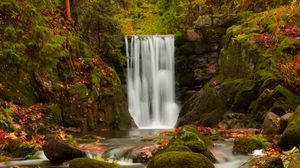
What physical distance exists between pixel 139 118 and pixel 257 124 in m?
8.42

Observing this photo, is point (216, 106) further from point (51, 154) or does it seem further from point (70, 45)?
point (51, 154)

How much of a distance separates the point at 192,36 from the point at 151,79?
10.5 feet

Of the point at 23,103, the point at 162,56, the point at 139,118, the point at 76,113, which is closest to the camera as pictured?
the point at 23,103

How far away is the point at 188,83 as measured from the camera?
909 inches

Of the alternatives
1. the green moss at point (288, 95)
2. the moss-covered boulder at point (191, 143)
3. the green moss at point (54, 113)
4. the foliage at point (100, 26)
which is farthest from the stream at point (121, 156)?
the foliage at point (100, 26)

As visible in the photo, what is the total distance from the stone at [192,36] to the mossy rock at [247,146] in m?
13.1

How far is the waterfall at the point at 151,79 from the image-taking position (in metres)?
22.1

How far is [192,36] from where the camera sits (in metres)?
22.8

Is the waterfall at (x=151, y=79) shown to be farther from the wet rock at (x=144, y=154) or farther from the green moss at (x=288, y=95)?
the wet rock at (x=144, y=154)

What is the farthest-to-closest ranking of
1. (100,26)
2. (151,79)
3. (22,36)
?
(151,79), (100,26), (22,36)

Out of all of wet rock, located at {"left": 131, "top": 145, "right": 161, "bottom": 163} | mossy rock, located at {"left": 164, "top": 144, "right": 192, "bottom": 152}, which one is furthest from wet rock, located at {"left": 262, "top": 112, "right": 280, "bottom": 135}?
mossy rock, located at {"left": 164, "top": 144, "right": 192, "bottom": 152}

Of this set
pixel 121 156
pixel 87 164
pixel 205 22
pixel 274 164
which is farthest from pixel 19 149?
pixel 205 22

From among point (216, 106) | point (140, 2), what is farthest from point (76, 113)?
point (140, 2)

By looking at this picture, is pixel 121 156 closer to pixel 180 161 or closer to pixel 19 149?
pixel 19 149
